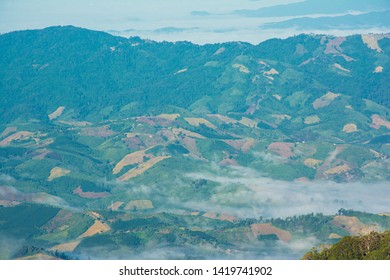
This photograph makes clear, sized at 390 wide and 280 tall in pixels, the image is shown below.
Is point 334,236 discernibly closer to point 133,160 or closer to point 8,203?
point 8,203

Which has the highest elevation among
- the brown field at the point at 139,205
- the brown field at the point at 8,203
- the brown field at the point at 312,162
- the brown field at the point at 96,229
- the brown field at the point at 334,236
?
the brown field at the point at 334,236

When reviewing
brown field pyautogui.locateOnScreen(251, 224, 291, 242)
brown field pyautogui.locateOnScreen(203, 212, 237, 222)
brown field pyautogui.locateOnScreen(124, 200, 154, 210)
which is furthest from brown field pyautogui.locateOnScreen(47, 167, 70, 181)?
brown field pyautogui.locateOnScreen(251, 224, 291, 242)

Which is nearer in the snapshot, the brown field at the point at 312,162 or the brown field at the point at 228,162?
the brown field at the point at 312,162

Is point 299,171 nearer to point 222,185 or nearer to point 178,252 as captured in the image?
point 222,185

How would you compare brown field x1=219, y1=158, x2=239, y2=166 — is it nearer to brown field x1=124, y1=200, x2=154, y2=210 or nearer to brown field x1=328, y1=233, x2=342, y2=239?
brown field x1=124, y1=200, x2=154, y2=210

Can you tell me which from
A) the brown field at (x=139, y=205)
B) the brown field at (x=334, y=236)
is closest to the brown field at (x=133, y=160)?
the brown field at (x=139, y=205)

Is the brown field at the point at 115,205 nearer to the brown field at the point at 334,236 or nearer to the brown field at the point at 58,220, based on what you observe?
the brown field at the point at 58,220
